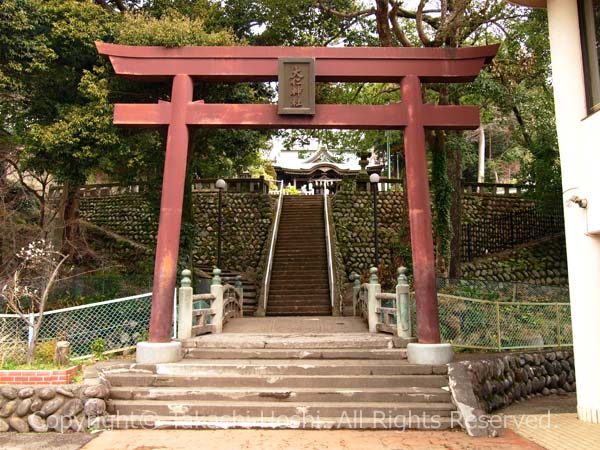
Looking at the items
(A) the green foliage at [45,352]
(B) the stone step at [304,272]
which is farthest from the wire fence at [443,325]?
(B) the stone step at [304,272]

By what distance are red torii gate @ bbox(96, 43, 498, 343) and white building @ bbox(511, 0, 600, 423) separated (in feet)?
4.94

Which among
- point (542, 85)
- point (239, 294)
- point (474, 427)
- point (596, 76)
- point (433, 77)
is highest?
point (542, 85)

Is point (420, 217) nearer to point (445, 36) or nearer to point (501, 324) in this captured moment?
point (501, 324)

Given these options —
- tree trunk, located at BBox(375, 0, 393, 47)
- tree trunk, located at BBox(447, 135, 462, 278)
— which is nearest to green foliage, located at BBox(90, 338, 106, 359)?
tree trunk, located at BBox(375, 0, 393, 47)

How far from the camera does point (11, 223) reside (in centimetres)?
1284

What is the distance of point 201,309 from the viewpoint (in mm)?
9383

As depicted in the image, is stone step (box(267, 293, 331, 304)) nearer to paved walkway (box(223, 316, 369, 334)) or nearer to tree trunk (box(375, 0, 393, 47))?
paved walkway (box(223, 316, 369, 334))

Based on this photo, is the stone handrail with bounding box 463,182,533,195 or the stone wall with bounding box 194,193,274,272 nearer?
the stone wall with bounding box 194,193,274,272

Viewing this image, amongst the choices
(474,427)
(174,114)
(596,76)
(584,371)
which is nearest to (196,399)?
(474,427)

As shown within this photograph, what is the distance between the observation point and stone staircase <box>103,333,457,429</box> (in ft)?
21.6

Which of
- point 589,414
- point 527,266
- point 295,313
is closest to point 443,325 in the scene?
point 589,414

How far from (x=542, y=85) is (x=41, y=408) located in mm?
14980

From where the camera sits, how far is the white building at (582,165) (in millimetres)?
6629

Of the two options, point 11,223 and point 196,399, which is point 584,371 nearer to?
point 196,399
